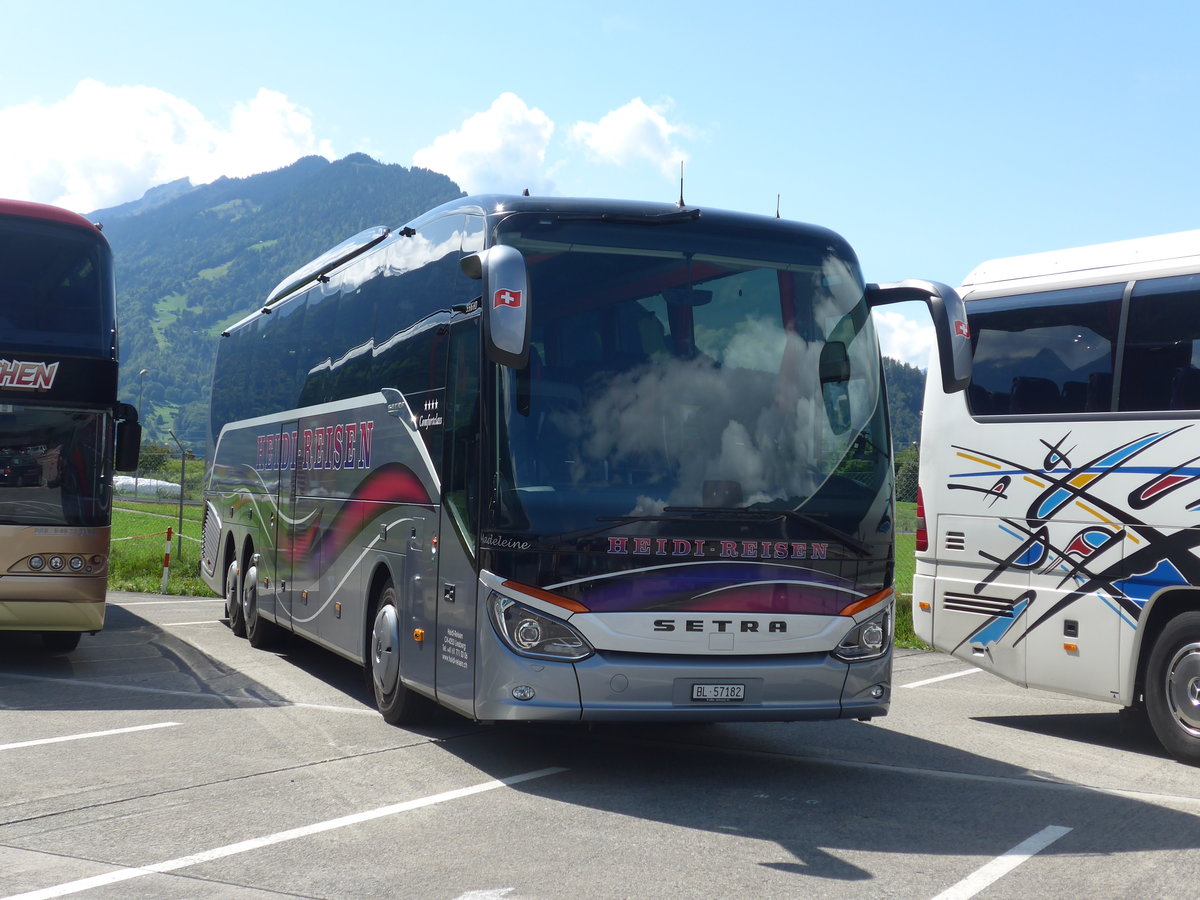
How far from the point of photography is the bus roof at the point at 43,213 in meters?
12.6

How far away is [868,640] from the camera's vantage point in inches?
320

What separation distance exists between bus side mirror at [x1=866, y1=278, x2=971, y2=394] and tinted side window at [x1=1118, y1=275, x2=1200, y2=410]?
2.11 metres

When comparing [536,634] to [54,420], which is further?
[54,420]

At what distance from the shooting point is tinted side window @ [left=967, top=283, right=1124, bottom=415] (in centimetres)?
1004

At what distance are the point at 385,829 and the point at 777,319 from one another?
369 centimetres

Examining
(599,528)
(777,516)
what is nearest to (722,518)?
(777,516)

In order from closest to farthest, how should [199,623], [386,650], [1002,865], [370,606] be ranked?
[1002,865], [386,650], [370,606], [199,623]

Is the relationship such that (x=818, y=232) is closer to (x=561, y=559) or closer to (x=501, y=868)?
(x=561, y=559)

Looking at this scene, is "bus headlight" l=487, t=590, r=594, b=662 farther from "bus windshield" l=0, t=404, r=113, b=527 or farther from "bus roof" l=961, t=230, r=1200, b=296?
"bus windshield" l=0, t=404, r=113, b=527

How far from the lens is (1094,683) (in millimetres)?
9859

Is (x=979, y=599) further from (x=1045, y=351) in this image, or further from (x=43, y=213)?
(x=43, y=213)

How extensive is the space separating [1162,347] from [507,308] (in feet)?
16.4

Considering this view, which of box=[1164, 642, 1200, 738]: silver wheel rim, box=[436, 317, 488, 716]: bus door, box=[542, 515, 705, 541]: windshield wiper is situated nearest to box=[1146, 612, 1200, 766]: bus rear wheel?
box=[1164, 642, 1200, 738]: silver wheel rim

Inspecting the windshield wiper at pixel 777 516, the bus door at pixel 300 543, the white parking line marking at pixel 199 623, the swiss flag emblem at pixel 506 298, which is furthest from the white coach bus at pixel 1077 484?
the white parking line marking at pixel 199 623
